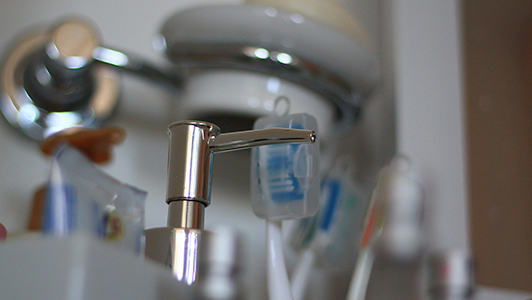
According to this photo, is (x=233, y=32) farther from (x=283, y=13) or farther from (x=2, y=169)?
(x=2, y=169)

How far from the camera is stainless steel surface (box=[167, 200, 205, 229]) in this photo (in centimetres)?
33

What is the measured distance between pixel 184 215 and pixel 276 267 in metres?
0.10

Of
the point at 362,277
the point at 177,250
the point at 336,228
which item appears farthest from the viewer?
the point at 336,228

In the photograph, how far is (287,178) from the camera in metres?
0.38

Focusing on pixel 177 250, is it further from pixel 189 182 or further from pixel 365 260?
pixel 365 260

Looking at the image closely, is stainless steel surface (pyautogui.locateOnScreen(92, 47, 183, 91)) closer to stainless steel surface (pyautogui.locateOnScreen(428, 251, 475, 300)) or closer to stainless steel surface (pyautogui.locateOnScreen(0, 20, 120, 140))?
stainless steel surface (pyautogui.locateOnScreen(0, 20, 120, 140))

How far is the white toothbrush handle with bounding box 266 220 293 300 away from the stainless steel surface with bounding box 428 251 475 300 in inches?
7.5

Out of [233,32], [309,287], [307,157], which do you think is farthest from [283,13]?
[309,287]

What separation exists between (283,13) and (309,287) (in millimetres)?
321

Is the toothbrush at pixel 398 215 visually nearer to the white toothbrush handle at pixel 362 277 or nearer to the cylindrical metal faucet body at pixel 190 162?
the white toothbrush handle at pixel 362 277

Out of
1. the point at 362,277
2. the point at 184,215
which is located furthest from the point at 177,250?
the point at 362,277

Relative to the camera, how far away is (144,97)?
2.19ft

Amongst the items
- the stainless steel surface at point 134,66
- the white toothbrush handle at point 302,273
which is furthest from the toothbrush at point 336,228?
the stainless steel surface at point 134,66

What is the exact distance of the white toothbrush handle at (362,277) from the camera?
1.55ft
